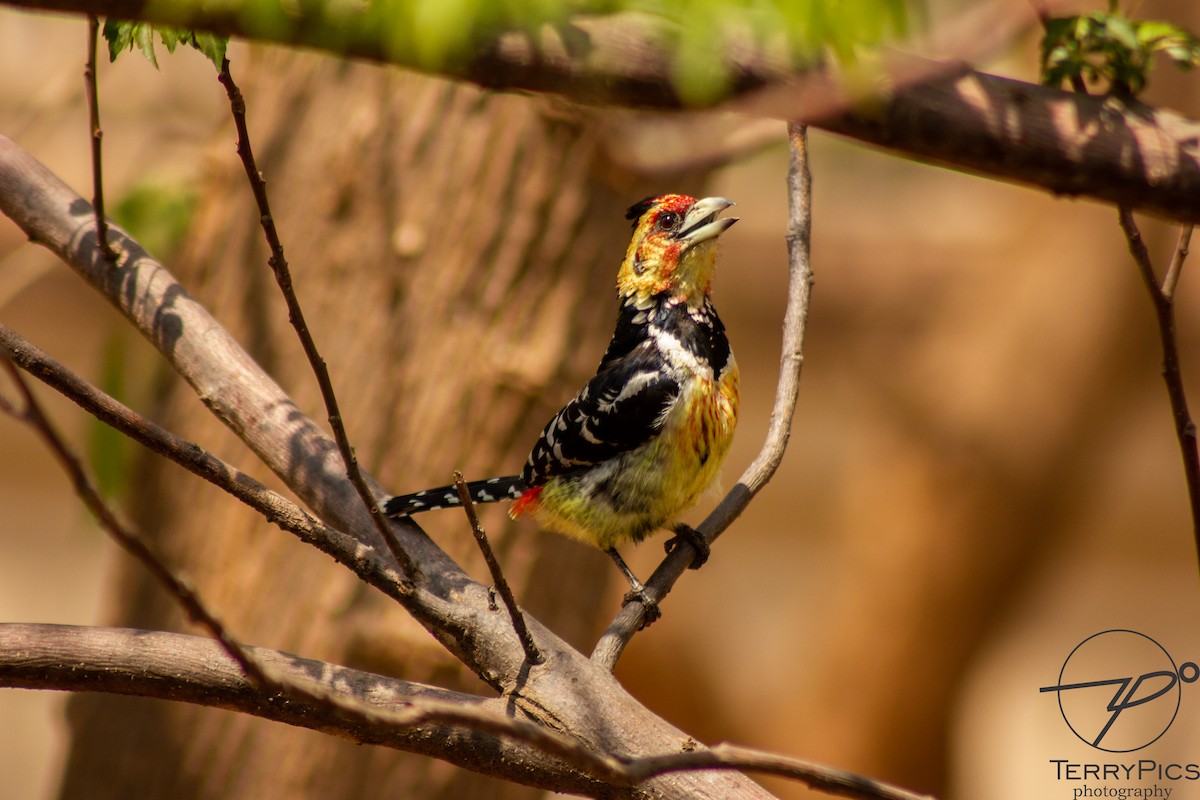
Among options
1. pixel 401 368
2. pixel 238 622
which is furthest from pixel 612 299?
pixel 238 622

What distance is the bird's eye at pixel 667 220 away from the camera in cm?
343

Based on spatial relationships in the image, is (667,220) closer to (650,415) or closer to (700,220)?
(700,220)

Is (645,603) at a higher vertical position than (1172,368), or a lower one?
higher

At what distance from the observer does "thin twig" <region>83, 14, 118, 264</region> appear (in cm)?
209

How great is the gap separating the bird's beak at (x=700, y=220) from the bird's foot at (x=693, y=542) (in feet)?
2.74

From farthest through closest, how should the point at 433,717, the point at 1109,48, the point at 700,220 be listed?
1. the point at 700,220
2. the point at 1109,48
3. the point at 433,717

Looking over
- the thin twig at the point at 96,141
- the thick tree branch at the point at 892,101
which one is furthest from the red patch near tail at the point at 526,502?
the thick tree branch at the point at 892,101

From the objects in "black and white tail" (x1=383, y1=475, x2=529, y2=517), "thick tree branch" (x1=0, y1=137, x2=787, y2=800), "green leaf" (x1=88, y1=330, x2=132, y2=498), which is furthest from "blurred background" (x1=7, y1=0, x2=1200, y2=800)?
"thick tree branch" (x1=0, y1=137, x2=787, y2=800)

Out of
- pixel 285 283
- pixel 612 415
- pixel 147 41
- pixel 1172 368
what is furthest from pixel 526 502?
pixel 1172 368

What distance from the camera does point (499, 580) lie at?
1.79 m

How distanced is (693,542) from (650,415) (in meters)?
0.65

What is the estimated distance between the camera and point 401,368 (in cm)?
404

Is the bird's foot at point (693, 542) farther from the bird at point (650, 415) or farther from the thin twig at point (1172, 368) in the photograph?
the thin twig at point (1172, 368)

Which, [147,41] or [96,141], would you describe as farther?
[96,141]
